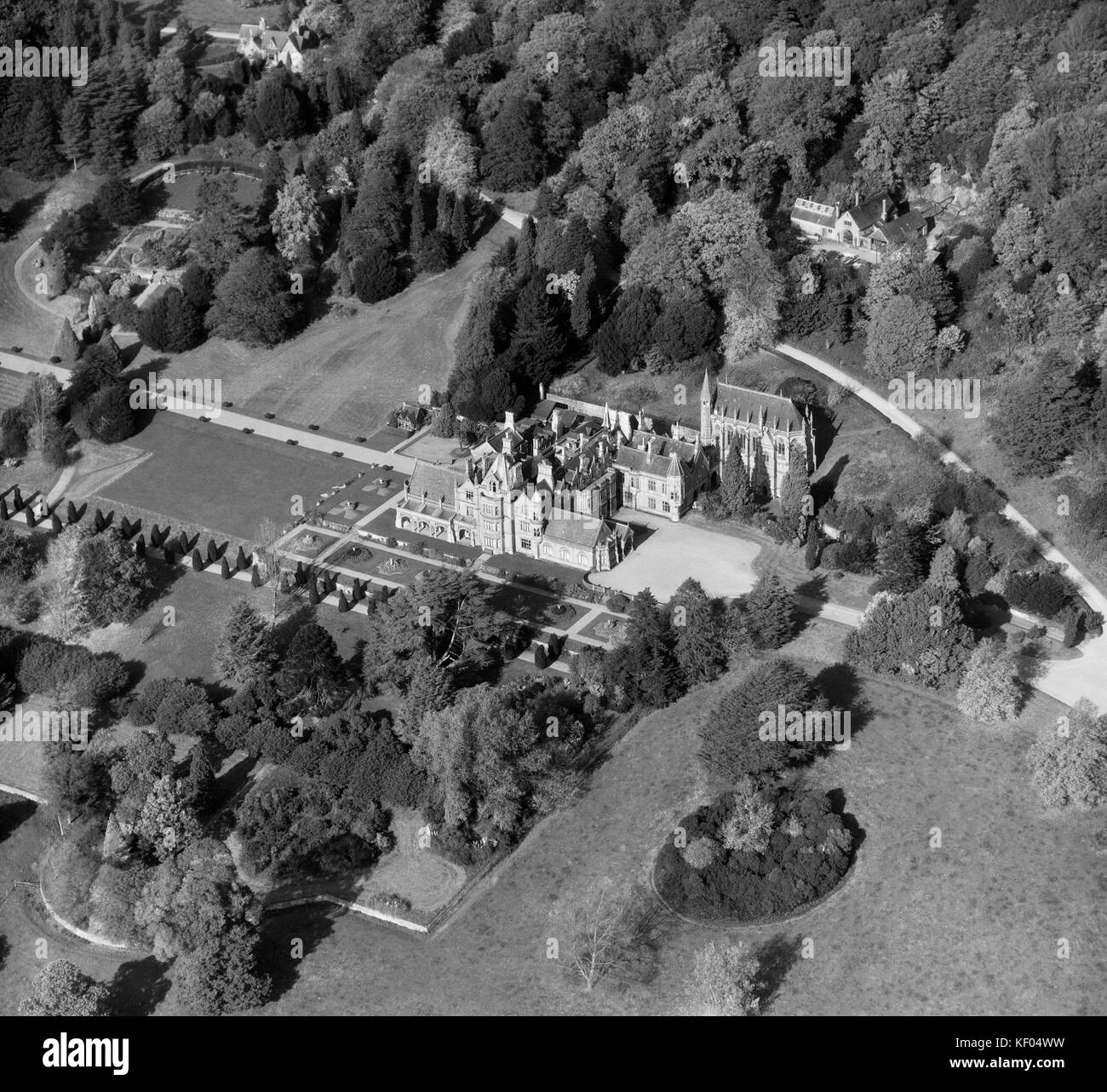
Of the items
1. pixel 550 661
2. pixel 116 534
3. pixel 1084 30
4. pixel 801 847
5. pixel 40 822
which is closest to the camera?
pixel 801 847

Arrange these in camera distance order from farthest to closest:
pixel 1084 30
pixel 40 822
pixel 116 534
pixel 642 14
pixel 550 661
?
pixel 642 14, pixel 1084 30, pixel 116 534, pixel 550 661, pixel 40 822

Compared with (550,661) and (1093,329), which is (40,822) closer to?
(550,661)

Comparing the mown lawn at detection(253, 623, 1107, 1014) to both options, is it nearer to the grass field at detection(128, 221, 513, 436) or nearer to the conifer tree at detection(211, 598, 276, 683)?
the conifer tree at detection(211, 598, 276, 683)

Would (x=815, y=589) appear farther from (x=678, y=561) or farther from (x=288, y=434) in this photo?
(x=288, y=434)

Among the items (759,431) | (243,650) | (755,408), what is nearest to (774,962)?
(243,650)

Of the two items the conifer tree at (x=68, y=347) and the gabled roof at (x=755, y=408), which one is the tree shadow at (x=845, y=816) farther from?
the conifer tree at (x=68, y=347)

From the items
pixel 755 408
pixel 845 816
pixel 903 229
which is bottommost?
pixel 845 816

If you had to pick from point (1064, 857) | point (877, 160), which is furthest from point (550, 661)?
point (877, 160)
